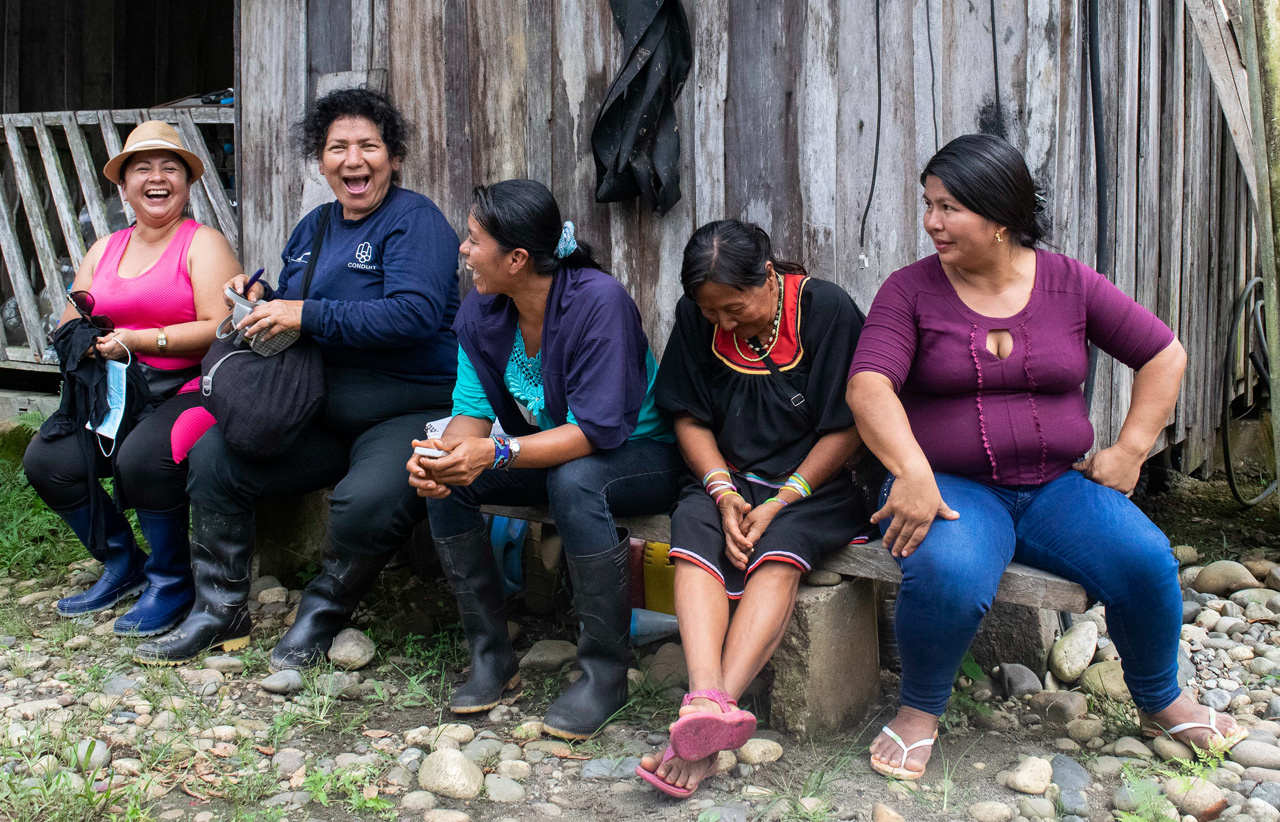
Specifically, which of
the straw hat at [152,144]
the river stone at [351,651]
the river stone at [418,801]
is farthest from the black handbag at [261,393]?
the river stone at [418,801]

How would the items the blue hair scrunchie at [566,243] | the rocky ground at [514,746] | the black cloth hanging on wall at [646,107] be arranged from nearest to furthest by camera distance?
the rocky ground at [514,746] → the blue hair scrunchie at [566,243] → the black cloth hanging on wall at [646,107]

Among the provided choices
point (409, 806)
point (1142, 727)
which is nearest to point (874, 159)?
point (1142, 727)

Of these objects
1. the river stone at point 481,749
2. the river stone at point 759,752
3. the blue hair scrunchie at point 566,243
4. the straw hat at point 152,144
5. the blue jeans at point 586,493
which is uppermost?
the straw hat at point 152,144

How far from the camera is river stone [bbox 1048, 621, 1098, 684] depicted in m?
3.09

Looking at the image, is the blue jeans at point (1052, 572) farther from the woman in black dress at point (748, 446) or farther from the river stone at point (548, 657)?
the river stone at point (548, 657)

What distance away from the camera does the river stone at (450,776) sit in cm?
254

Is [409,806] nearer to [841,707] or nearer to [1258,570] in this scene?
[841,707]

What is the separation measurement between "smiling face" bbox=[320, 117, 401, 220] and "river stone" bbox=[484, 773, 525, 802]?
6.47 ft

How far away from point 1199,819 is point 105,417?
3.58m

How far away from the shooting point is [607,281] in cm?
300

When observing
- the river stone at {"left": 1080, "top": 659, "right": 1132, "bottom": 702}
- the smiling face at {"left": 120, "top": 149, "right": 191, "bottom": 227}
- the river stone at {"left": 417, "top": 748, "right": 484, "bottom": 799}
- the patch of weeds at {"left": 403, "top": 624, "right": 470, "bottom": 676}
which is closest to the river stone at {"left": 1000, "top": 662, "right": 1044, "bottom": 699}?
the river stone at {"left": 1080, "top": 659, "right": 1132, "bottom": 702}

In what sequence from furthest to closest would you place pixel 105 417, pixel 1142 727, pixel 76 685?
pixel 105 417, pixel 76 685, pixel 1142 727

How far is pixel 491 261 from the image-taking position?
9.62 ft

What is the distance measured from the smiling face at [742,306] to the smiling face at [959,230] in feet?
1.53
